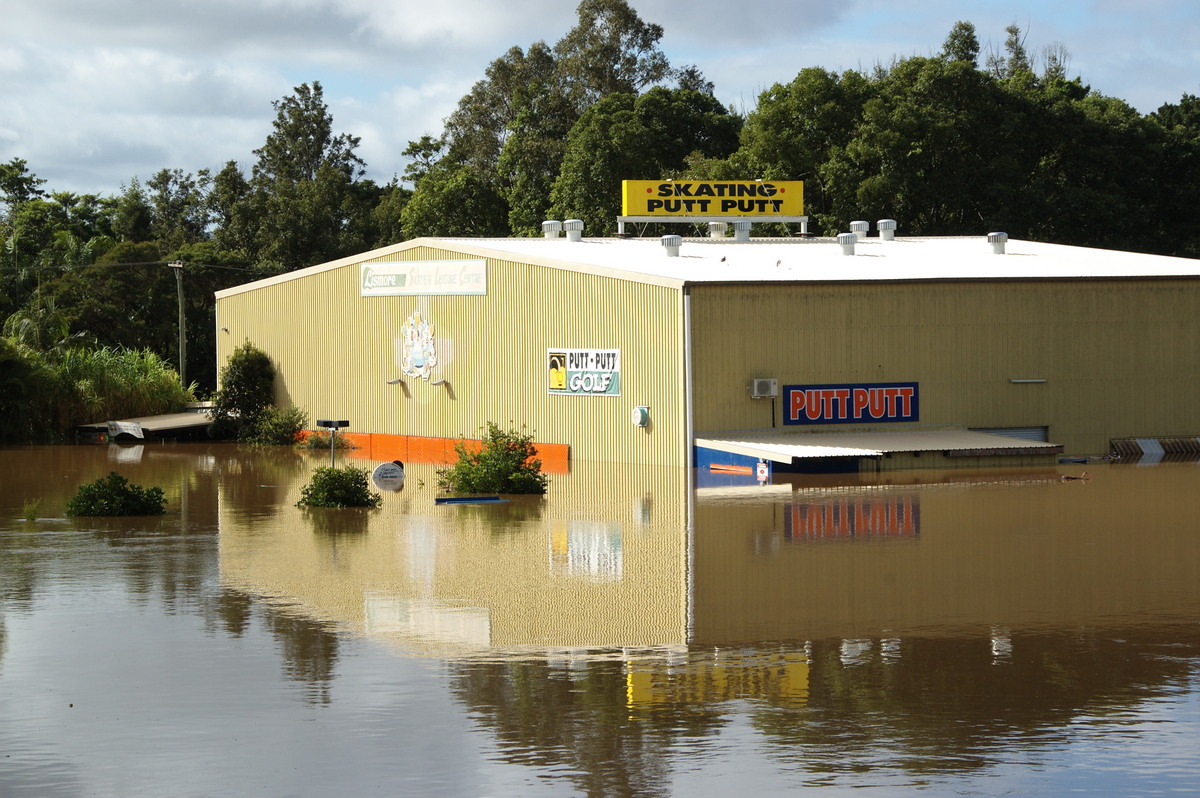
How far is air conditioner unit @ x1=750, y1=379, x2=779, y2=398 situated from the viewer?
30.6 m

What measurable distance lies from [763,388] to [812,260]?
5.70 metres

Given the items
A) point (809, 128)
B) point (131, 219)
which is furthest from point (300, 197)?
point (809, 128)

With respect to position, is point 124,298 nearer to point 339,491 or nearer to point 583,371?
point 583,371

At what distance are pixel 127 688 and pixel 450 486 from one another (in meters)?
15.8

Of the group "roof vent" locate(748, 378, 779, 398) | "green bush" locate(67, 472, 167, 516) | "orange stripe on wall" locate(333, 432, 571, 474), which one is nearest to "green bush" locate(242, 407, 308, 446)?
"orange stripe on wall" locate(333, 432, 571, 474)

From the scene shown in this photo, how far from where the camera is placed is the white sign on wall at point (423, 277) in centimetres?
3712

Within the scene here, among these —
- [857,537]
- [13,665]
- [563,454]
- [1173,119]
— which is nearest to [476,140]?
[1173,119]

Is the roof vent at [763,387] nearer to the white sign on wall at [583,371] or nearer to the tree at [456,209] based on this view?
the white sign on wall at [583,371]

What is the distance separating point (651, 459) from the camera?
31344 mm

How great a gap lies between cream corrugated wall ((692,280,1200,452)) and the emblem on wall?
1043 cm

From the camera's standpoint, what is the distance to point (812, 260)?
3519 cm

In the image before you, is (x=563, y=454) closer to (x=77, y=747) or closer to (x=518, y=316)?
(x=518, y=316)

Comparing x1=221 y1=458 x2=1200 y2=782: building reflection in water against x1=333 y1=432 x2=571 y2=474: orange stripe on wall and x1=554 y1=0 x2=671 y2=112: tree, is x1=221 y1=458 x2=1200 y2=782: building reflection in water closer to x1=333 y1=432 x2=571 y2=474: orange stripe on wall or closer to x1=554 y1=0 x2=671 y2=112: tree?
x1=333 y1=432 x2=571 y2=474: orange stripe on wall

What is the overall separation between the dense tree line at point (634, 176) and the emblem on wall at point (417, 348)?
11.9m
